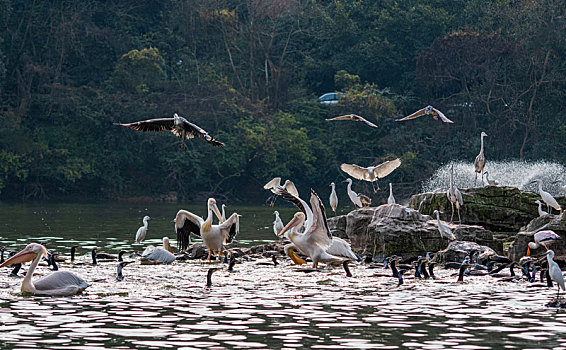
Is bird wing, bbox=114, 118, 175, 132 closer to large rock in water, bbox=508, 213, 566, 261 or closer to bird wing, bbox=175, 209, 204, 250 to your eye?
bird wing, bbox=175, 209, 204, 250

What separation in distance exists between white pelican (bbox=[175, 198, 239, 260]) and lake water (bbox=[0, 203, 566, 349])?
1.16 metres

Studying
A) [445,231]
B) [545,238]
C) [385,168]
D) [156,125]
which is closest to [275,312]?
[156,125]

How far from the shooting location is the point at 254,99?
2308 inches

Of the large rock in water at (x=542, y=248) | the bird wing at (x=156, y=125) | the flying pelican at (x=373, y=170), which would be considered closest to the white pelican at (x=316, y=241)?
the bird wing at (x=156, y=125)

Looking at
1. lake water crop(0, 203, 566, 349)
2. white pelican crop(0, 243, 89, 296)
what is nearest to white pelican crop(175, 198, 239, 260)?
lake water crop(0, 203, 566, 349)

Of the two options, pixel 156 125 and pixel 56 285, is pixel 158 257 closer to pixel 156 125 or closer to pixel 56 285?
pixel 156 125

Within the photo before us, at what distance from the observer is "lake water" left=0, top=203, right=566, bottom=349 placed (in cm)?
971

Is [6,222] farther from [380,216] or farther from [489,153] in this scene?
[489,153]

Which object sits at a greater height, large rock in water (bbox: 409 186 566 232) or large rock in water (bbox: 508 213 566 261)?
large rock in water (bbox: 409 186 566 232)

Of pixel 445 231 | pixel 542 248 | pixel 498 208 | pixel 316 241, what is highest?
pixel 498 208

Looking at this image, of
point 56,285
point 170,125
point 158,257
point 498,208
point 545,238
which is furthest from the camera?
point 498,208

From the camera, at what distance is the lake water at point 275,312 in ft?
31.9

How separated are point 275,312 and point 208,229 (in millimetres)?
7129

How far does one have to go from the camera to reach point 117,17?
2266 inches
